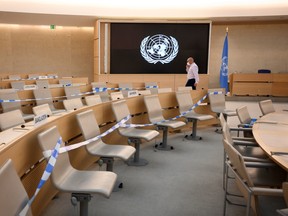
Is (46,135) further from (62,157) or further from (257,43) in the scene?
(257,43)

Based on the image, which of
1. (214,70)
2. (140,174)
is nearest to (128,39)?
(214,70)

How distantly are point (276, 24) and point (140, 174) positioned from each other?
11.2m

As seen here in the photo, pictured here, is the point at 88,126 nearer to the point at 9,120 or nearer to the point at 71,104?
the point at 9,120

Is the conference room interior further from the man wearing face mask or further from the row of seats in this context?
the man wearing face mask

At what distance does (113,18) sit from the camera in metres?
10.8

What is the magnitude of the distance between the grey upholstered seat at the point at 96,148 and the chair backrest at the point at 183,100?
266 cm

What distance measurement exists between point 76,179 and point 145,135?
161 cm

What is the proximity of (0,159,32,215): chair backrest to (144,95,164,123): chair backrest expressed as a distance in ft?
10.8

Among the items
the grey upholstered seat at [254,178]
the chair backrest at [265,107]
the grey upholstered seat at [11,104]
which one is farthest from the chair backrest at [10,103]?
the chair backrest at [265,107]

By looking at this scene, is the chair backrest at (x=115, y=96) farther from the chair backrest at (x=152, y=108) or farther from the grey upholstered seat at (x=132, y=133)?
the grey upholstered seat at (x=132, y=133)

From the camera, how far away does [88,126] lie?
Answer: 10.6 feet

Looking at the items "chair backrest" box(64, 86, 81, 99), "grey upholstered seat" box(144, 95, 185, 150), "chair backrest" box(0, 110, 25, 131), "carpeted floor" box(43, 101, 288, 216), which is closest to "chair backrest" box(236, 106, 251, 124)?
"carpeted floor" box(43, 101, 288, 216)

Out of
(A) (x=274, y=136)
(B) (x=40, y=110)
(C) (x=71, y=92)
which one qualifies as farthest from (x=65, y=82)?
(A) (x=274, y=136)

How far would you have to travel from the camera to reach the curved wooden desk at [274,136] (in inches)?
93.3
